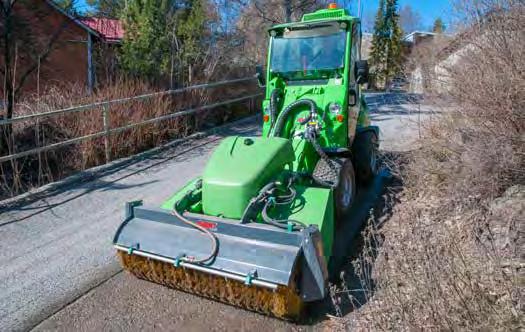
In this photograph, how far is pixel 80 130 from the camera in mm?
7461

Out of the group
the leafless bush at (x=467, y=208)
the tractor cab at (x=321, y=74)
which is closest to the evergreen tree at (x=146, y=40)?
the tractor cab at (x=321, y=74)

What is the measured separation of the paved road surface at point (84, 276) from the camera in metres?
3.29

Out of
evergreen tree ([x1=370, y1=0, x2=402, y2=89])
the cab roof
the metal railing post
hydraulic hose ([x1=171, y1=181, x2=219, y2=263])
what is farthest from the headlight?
evergreen tree ([x1=370, y1=0, x2=402, y2=89])

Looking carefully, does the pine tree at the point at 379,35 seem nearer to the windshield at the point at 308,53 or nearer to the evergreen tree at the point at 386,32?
the evergreen tree at the point at 386,32

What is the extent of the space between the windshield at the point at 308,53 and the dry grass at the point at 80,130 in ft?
12.0

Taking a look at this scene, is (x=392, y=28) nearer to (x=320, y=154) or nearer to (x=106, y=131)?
(x=106, y=131)

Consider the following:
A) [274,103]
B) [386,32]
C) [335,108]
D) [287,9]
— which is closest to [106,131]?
[274,103]

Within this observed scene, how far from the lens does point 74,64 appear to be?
16875 millimetres

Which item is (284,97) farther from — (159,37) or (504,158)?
(159,37)

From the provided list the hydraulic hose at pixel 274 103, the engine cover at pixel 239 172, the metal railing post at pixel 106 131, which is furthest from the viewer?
the metal railing post at pixel 106 131

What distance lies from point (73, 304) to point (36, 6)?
6434 millimetres

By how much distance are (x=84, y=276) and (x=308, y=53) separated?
374cm

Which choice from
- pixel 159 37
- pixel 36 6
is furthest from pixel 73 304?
pixel 159 37

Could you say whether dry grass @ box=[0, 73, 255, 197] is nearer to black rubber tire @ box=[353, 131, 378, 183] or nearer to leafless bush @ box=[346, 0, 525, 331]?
black rubber tire @ box=[353, 131, 378, 183]
